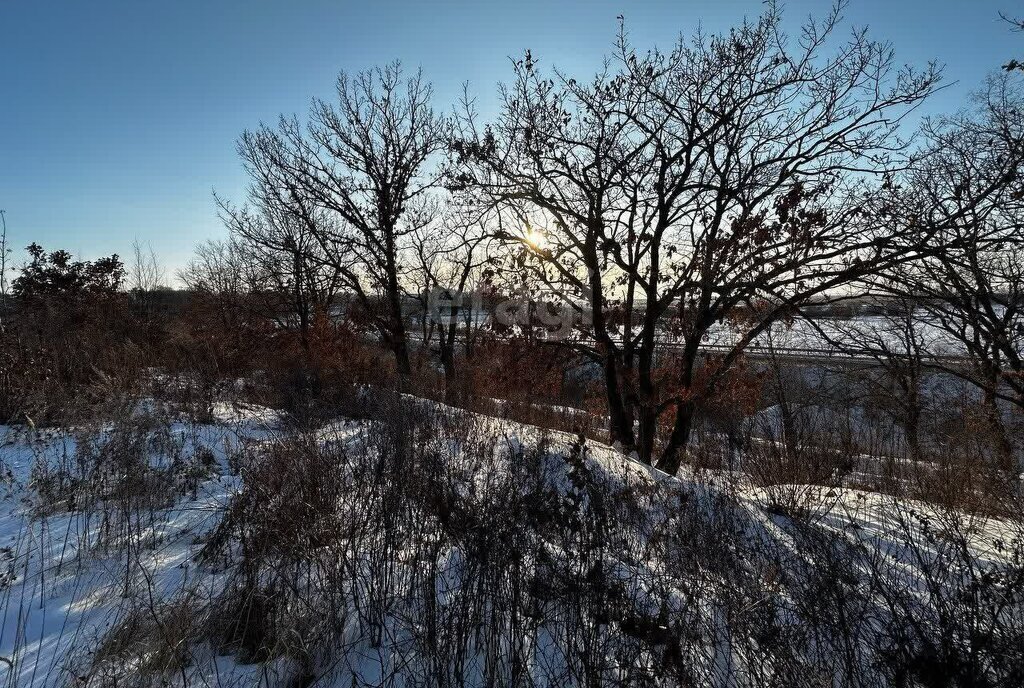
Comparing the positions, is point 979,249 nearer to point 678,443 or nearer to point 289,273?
point 678,443

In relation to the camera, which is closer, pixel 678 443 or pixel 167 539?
pixel 167 539

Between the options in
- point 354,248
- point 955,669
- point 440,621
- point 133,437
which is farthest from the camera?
point 354,248

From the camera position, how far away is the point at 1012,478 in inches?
215

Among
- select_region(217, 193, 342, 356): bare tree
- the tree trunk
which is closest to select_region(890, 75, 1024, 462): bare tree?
the tree trunk

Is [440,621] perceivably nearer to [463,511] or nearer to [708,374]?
[463,511]

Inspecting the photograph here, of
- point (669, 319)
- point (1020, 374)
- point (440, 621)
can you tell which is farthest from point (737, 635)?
point (1020, 374)

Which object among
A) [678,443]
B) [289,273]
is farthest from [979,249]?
[289,273]

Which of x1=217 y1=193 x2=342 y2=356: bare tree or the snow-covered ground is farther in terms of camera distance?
x1=217 y1=193 x2=342 y2=356: bare tree

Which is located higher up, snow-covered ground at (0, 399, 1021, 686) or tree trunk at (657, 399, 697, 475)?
snow-covered ground at (0, 399, 1021, 686)

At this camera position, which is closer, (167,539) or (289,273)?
(167,539)

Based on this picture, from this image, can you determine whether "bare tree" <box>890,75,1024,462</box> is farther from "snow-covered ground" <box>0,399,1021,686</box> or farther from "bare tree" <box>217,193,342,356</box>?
"bare tree" <box>217,193,342,356</box>

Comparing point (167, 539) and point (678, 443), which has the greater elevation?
point (167, 539)

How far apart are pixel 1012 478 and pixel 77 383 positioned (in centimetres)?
1128

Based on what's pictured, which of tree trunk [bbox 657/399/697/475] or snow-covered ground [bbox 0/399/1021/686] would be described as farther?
tree trunk [bbox 657/399/697/475]
